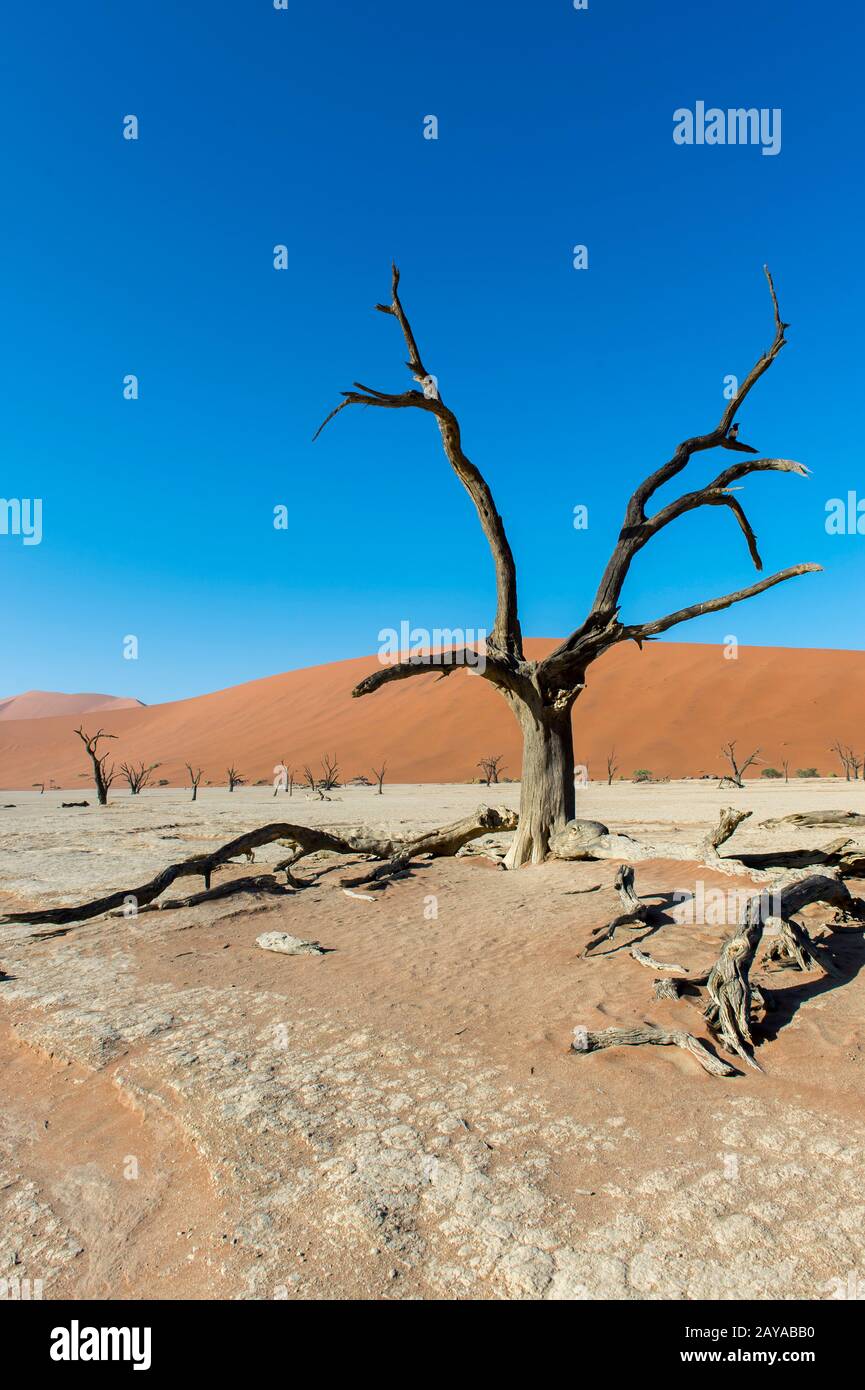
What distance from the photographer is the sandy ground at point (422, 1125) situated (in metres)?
2.36

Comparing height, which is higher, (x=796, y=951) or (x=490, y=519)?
(x=490, y=519)

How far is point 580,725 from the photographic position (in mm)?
52219

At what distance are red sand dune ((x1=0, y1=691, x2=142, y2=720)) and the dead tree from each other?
6548 inches

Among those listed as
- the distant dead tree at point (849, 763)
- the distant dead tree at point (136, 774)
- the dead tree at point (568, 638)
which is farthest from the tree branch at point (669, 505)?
the distant dead tree at point (136, 774)

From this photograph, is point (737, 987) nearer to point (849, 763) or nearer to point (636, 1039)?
point (636, 1039)

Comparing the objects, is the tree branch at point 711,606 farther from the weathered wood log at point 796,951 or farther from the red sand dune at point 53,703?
the red sand dune at point 53,703

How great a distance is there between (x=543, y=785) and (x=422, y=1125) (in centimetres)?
Result: 540

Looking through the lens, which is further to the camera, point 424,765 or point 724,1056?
point 424,765

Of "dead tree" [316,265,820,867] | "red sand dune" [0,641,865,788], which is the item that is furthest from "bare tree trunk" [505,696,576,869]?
"red sand dune" [0,641,865,788]

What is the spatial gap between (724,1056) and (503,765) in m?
43.4

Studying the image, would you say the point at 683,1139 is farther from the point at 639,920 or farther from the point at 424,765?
the point at 424,765

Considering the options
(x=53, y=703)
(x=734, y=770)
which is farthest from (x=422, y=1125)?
(x=53, y=703)

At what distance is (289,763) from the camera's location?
54.2 metres
